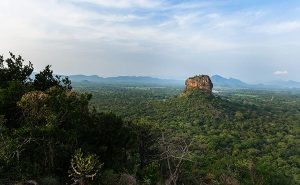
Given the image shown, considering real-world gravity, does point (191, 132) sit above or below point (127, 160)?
below

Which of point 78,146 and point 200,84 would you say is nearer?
point 78,146

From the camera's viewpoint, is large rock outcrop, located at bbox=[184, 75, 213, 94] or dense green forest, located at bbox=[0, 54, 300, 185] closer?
dense green forest, located at bbox=[0, 54, 300, 185]

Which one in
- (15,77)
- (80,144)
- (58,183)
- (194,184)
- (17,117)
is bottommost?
(194,184)

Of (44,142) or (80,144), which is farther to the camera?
(80,144)

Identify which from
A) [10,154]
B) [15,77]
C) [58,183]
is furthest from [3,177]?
[15,77]

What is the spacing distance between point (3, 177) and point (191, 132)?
44545 millimetres

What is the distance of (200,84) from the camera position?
87.9 m

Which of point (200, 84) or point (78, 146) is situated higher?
point (200, 84)

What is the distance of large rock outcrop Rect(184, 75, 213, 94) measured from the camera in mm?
87000

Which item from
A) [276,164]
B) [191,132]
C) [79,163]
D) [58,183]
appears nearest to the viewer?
[79,163]

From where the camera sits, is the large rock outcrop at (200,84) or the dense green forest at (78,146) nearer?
the dense green forest at (78,146)

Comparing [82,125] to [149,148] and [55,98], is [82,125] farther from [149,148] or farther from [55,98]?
[149,148]

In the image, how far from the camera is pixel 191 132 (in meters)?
56.7

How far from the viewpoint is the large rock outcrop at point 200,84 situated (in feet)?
285
